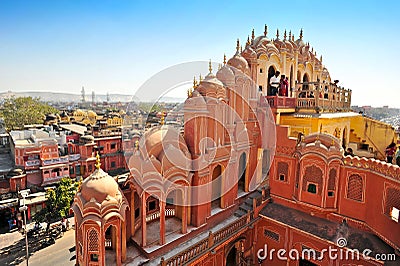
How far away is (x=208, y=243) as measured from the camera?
10.8 meters

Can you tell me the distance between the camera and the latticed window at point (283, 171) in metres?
13.5

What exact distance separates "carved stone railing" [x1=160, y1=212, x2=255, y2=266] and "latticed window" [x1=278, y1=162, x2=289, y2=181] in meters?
2.87

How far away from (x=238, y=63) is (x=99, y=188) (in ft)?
36.2

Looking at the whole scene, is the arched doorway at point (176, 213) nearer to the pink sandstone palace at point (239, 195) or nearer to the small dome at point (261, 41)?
the pink sandstone palace at point (239, 195)

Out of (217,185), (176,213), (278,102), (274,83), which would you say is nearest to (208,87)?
(217,185)

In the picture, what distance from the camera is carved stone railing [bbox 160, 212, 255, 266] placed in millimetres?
9531

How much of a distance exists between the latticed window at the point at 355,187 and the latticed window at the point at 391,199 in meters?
1.19

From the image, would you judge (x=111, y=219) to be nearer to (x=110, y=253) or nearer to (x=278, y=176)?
(x=110, y=253)

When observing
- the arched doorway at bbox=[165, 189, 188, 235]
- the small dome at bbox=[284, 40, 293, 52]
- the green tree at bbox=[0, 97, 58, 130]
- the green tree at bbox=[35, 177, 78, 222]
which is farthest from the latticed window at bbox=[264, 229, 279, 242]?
the green tree at bbox=[0, 97, 58, 130]

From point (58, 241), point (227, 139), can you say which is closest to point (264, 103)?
point (227, 139)

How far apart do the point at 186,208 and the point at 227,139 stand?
4.38 m

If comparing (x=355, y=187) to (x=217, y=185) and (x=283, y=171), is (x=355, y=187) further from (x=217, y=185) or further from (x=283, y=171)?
(x=217, y=185)

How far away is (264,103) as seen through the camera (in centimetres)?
1545

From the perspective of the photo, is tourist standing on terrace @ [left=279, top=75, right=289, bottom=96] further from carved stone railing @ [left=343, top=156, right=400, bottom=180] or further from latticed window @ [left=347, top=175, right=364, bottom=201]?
latticed window @ [left=347, top=175, right=364, bottom=201]
